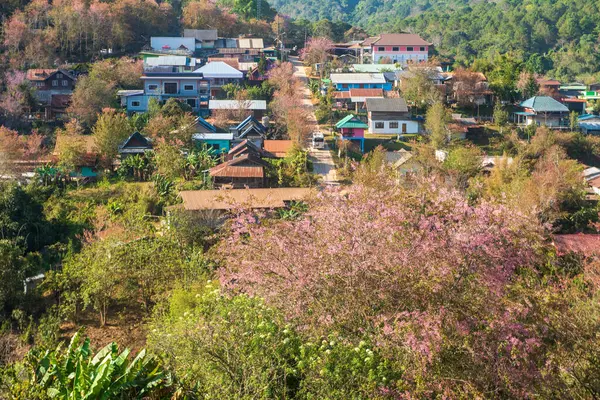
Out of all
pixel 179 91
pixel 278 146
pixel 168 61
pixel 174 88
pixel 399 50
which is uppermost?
pixel 399 50

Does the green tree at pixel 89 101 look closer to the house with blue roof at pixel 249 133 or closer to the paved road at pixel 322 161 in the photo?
the house with blue roof at pixel 249 133

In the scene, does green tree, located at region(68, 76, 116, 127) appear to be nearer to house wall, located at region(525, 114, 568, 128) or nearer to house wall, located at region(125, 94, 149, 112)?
house wall, located at region(125, 94, 149, 112)

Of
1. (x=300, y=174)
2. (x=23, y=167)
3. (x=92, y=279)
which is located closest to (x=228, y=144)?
(x=300, y=174)

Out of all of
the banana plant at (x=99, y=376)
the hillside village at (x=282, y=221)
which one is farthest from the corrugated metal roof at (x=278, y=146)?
the banana plant at (x=99, y=376)

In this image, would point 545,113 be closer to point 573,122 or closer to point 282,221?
point 573,122

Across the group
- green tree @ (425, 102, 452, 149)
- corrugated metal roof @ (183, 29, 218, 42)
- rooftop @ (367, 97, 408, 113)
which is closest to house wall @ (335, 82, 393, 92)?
rooftop @ (367, 97, 408, 113)

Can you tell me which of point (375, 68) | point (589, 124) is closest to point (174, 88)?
point (375, 68)
